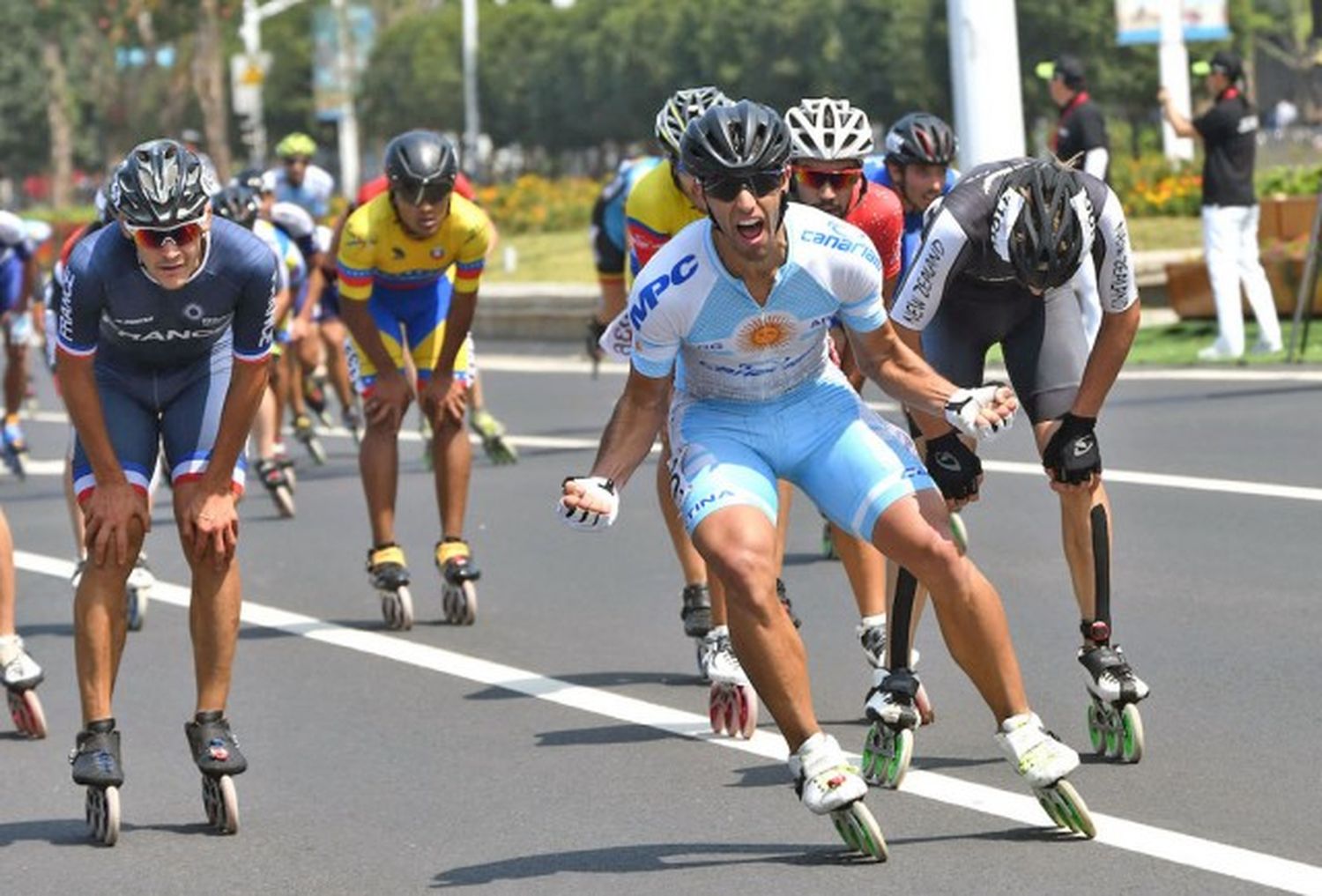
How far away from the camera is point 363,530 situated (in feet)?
52.8

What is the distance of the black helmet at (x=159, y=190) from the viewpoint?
838 cm

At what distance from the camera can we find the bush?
153 feet

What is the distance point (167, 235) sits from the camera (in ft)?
27.9

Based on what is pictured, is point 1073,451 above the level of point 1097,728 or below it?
above

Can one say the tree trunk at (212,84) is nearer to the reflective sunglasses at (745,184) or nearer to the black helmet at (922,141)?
the black helmet at (922,141)

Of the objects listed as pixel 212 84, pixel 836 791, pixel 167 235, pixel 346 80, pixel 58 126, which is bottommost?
pixel 58 126

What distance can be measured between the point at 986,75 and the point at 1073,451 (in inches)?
600

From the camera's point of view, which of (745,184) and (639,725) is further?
(639,725)

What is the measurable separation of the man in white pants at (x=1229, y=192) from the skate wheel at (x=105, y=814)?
1352cm

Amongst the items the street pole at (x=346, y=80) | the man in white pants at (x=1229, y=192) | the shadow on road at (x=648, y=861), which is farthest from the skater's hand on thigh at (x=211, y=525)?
the street pole at (x=346, y=80)

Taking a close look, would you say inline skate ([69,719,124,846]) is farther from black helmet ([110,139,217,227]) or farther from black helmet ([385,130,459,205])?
black helmet ([385,130,459,205])

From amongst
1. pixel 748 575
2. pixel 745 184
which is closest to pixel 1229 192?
pixel 745 184

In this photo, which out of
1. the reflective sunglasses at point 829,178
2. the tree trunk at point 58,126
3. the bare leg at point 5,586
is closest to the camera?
the reflective sunglasses at point 829,178

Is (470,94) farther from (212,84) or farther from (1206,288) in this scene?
(1206,288)
